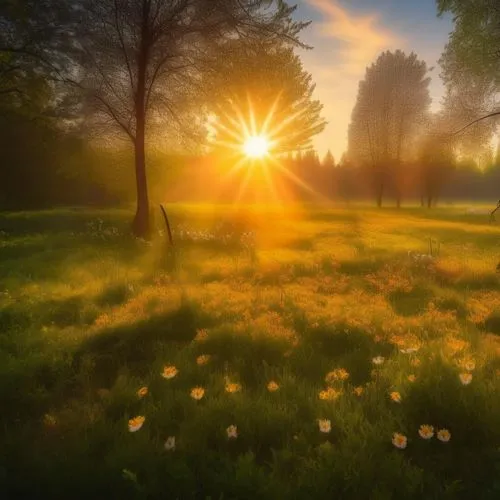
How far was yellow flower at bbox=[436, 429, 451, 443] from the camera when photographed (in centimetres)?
292

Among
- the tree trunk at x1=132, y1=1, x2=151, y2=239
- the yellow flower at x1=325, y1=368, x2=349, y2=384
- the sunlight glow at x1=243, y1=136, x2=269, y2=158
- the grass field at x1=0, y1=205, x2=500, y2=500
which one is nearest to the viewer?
the grass field at x1=0, y1=205, x2=500, y2=500

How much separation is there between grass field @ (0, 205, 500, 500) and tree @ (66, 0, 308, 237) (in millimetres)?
7263

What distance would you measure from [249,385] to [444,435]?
1824 mm

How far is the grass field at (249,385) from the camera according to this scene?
277 centimetres

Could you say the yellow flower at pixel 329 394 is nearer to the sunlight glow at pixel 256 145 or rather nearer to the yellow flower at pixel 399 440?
the yellow flower at pixel 399 440

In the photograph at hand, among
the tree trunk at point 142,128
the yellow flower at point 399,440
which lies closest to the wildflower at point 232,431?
the yellow flower at point 399,440

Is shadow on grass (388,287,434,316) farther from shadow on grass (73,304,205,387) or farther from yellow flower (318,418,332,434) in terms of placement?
yellow flower (318,418,332,434)

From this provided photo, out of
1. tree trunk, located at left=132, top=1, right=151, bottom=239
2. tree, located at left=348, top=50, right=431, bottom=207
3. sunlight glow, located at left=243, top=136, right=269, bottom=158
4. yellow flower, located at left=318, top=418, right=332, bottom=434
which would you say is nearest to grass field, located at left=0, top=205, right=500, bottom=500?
yellow flower, located at left=318, top=418, right=332, bottom=434

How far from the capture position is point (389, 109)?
1339 inches

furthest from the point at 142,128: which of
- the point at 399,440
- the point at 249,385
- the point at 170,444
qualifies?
the point at 399,440

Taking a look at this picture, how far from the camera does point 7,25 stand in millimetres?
12016

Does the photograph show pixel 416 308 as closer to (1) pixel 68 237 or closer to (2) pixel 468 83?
(2) pixel 468 83

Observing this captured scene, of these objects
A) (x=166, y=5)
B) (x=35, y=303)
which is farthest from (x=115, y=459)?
(x=166, y=5)

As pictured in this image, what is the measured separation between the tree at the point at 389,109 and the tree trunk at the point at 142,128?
25.9 meters
